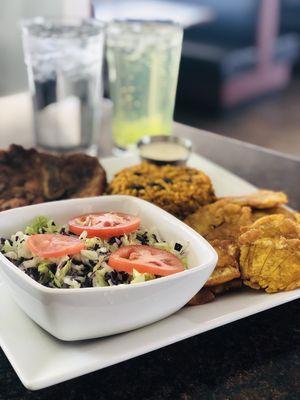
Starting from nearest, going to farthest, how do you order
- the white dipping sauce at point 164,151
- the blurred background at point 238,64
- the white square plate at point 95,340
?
the white square plate at point 95,340, the white dipping sauce at point 164,151, the blurred background at point 238,64

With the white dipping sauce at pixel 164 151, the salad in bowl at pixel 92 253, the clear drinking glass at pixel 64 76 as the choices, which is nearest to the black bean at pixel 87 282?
the salad in bowl at pixel 92 253

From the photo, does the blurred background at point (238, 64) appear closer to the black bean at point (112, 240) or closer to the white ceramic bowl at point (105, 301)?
the black bean at point (112, 240)

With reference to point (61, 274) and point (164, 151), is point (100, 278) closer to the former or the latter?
point (61, 274)

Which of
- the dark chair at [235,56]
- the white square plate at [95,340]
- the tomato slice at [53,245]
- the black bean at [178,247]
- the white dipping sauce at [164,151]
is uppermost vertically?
the tomato slice at [53,245]

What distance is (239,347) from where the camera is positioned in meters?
1.53

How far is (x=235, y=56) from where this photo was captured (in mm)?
8414

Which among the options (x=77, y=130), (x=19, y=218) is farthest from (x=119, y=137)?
(x=19, y=218)

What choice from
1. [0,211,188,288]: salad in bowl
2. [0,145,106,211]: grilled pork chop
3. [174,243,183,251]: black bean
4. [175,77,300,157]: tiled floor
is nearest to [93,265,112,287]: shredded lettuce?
[0,211,188,288]: salad in bowl

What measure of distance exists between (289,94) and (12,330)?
8318mm

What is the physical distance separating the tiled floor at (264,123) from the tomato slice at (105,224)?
5386mm

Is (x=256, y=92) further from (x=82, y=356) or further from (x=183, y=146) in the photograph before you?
(x=82, y=356)

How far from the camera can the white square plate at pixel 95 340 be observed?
1.31 meters

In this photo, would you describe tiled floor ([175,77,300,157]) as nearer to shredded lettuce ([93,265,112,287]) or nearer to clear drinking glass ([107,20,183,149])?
clear drinking glass ([107,20,183,149])

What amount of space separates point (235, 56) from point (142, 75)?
5821 millimetres
